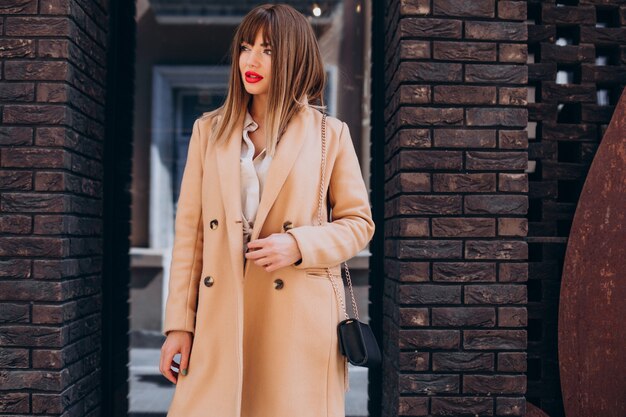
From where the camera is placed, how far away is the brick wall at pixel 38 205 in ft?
8.10

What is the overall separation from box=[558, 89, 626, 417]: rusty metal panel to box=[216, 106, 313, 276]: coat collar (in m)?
1.53

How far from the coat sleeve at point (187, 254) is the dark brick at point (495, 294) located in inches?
46.3

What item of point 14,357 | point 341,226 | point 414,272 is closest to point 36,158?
point 14,357

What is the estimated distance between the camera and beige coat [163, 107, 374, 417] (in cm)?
201

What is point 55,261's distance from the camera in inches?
97.5

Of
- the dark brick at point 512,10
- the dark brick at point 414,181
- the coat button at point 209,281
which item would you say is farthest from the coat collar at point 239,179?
the dark brick at point 512,10

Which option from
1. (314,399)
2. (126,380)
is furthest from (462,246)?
(126,380)

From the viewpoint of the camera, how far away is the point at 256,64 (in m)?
2.14

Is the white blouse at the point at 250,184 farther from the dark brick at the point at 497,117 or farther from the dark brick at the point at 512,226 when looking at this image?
the dark brick at the point at 512,226

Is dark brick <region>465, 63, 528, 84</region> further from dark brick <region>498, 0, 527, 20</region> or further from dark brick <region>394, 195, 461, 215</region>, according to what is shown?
dark brick <region>394, 195, 461, 215</region>

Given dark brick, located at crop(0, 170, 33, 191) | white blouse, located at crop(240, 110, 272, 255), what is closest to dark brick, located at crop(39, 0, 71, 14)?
dark brick, located at crop(0, 170, 33, 191)

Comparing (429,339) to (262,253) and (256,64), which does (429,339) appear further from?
(256,64)

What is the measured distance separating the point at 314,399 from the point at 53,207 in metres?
1.35

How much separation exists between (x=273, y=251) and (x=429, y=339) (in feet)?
3.21
